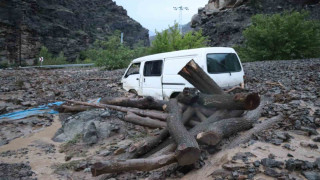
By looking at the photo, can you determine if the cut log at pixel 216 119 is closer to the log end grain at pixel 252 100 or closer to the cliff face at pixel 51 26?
the log end grain at pixel 252 100

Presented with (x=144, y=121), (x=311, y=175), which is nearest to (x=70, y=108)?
(x=144, y=121)

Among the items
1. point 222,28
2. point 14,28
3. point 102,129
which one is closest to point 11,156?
point 102,129

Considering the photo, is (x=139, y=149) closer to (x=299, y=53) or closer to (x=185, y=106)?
(x=185, y=106)

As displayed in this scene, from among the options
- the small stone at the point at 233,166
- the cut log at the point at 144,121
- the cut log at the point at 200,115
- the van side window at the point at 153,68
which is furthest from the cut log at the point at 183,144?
the van side window at the point at 153,68

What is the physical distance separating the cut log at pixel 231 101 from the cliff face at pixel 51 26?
29.7 metres

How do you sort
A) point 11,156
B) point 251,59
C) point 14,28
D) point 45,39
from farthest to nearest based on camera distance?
1. point 45,39
2. point 14,28
3. point 251,59
4. point 11,156

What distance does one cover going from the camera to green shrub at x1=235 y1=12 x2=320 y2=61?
1566 centimetres

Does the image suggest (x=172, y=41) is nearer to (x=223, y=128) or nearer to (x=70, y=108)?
(x=70, y=108)

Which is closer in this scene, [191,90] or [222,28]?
[191,90]

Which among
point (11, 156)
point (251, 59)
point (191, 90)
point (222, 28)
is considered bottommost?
point (11, 156)

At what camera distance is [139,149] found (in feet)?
13.6

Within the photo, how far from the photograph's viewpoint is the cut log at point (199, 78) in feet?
14.8

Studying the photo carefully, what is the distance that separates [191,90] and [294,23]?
48.5 ft

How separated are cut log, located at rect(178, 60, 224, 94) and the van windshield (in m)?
1.65
